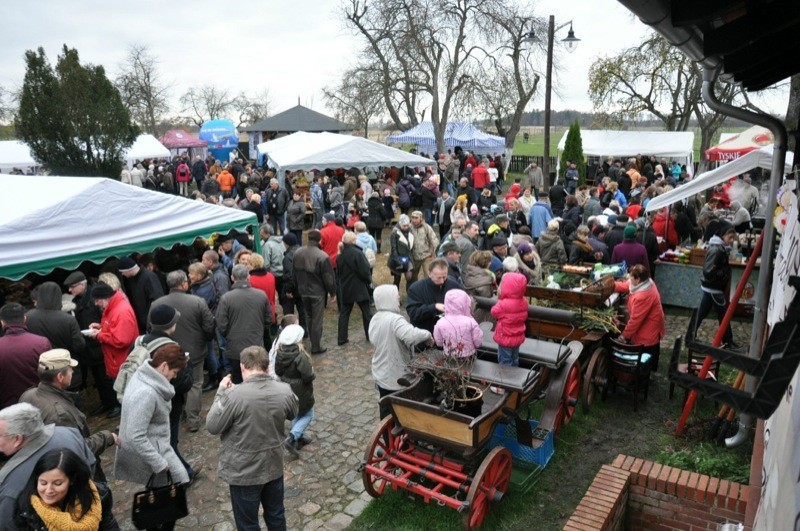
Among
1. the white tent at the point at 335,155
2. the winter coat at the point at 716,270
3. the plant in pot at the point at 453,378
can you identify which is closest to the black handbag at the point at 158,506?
the plant in pot at the point at 453,378

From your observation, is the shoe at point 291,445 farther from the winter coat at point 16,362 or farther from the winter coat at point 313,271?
the winter coat at point 313,271

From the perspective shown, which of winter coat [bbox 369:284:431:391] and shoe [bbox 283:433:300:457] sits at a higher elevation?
winter coat [bbox 369:284:431:391]

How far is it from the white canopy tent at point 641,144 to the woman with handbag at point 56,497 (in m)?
23.1

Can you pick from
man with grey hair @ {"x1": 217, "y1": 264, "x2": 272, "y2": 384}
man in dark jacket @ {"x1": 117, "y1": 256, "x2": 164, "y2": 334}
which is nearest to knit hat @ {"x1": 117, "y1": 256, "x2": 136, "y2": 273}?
man in dark jacket @ {"x1": 117, "y1": 256, "x2": 164, "y2": 334}

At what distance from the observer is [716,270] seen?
7.56 meters

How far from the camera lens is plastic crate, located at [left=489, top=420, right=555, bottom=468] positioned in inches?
211

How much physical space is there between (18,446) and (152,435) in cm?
107

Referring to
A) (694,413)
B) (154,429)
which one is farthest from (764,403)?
(694,413)

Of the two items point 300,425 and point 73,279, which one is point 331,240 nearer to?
point 73,279

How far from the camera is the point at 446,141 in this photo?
93.9 ft

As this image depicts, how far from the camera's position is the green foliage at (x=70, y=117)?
13992 mm

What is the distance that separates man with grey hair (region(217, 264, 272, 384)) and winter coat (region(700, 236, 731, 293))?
5.77 m

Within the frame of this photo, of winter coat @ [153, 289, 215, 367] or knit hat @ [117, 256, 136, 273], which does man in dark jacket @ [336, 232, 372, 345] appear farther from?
knit hat @ [117, 256, 136, 273]

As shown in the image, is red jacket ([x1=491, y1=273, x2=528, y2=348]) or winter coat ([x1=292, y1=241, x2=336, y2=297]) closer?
red jacket ([x1=491, y1=273, x2=528, y2=348])
